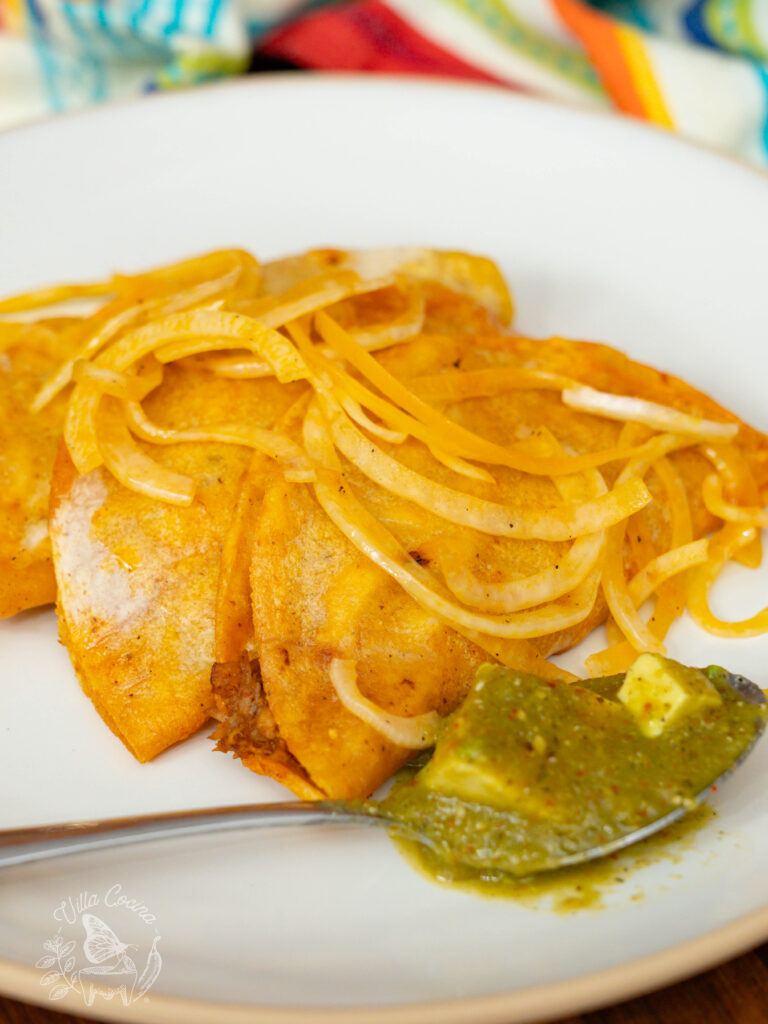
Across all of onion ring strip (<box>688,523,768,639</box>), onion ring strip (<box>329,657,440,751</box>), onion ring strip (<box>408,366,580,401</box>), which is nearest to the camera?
onion ring strip (<box>329,657,440,751</box>)

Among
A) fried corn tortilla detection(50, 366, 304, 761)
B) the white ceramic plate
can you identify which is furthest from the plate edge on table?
fried corn tortilla detection(50, 366, 304, 761)

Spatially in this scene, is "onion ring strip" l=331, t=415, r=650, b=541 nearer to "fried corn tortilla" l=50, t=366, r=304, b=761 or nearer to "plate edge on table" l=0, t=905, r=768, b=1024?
"fried corn tortilla" l=50, t=366, r=304, b=761

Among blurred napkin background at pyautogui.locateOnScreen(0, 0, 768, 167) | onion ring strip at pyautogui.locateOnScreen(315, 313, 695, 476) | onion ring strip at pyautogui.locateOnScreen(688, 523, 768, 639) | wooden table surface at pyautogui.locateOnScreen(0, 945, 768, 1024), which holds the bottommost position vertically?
wooden table surface at pyautogui.locateOnScreen(0, 945, 768, 1024)

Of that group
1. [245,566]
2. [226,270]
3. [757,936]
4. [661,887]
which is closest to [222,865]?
[245,566]

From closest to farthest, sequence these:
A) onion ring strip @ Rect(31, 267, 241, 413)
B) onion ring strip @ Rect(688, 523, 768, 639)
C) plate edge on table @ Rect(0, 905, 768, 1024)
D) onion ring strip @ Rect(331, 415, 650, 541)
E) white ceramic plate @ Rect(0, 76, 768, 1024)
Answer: plate edge on table @ Rect(0, 905, 768, 1024), white ceramic plate @ Rect(0, 76, 768, 1024), onion ring strip @ Rect(331, 415, 650, 541), onion ring strip @ Rect(688, 523, 768, 639), onion ring strip @ Rect(31, 267, 241, 413)

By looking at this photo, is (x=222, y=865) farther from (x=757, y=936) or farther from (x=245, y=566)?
(x=757, y=936)

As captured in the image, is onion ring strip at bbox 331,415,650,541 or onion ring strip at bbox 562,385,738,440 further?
onion ring strip at bbox 562,385,738,440
